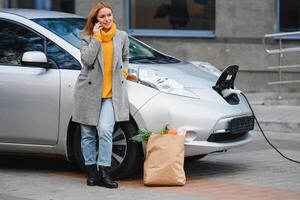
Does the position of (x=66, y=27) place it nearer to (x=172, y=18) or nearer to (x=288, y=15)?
(x=288, y=15)

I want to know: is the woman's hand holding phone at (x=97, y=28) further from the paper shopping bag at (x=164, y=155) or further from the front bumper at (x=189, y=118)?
the paper shopping bag at (x=164, y=155)

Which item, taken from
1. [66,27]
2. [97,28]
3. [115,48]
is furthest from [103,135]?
[66,27]

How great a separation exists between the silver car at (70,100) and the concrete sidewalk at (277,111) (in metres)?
3.12

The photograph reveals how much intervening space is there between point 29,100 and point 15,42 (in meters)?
0.81

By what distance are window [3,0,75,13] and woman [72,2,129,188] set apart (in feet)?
31.8

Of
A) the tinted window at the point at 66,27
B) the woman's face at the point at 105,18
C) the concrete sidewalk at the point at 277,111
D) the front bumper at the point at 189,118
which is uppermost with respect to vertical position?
the woman's face at the point at 105,18

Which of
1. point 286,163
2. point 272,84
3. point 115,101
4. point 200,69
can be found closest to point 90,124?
point 115,101

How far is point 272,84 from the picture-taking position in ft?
48.4

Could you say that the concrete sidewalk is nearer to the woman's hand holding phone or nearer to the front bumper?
the front bumper

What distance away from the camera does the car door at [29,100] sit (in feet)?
27.8

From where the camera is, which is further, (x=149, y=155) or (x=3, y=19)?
(x=3, y=19)

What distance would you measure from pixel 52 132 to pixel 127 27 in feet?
28.4

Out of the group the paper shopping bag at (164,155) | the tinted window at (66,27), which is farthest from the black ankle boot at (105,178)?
the tinted window at (66,27)

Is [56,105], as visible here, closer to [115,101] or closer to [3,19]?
[115,101]
